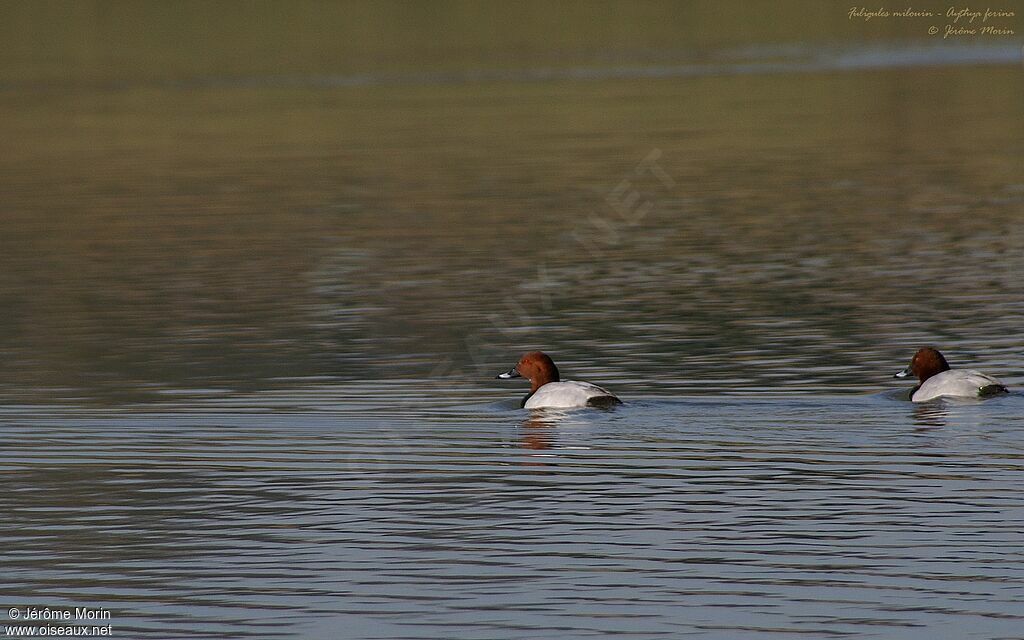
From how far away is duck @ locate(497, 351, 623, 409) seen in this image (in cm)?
1934

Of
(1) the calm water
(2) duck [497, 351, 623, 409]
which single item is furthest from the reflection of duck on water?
(2) duck [497, 351, 623, 409]

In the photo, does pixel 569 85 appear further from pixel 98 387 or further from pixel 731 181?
pixel 98 387

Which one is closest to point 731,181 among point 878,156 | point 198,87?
point 878,156

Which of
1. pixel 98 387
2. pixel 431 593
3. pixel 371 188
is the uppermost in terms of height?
pixel 431 593

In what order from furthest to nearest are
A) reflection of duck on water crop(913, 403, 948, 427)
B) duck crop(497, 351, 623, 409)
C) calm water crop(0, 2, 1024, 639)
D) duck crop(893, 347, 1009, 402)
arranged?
duck crop(497, 351, 623, 409)
duck crop(893, 347, 1009, 402)
reflection of duck on water crop(913, 403, 948, 427)
calm water crop(0, 2, 1024, 639)

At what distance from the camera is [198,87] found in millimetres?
76625

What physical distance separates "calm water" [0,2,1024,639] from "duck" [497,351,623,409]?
0.19m

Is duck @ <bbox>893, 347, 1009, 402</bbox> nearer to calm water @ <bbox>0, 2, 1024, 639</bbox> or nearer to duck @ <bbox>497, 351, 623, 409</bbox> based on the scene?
calm water @ <bbox>0, 2, 1024, 639</bbox>

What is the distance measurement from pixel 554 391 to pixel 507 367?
11.1 feet

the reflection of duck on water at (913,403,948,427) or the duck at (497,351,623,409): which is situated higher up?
the reflection of duck on water at (913,403,948,427)

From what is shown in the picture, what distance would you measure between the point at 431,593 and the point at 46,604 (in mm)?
2439

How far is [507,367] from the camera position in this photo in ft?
75.5

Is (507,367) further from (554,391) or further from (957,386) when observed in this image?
(957,386)

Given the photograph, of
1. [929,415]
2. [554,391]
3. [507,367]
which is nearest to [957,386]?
[929,415]
